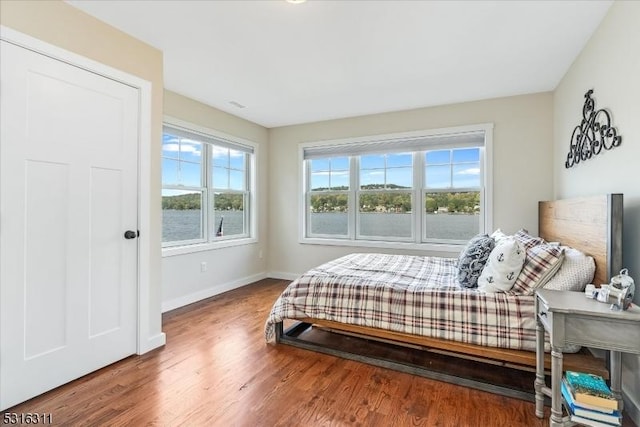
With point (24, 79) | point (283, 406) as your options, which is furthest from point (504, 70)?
point (24, 79)

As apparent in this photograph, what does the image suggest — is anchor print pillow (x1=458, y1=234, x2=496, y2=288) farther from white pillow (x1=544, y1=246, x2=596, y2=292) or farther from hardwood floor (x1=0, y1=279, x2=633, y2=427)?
hardwood floor (x1=0, y1=279, x2=633, y2=427)

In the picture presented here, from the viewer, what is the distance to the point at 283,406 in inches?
72.3

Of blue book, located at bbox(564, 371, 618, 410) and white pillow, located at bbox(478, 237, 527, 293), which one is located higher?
white pillow, located at bbox(478, 237, 527, 293)

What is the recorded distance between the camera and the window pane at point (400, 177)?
429 centimetres

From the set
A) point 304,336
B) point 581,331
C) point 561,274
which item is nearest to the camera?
point 581,331

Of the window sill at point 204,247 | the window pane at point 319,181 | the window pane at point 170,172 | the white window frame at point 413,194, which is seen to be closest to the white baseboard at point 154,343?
the window sill at point 204,247

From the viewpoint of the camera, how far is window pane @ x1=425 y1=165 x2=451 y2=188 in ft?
13.4

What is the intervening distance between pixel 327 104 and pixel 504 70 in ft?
6.19

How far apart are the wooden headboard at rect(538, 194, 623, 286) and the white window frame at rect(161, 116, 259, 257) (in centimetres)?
366

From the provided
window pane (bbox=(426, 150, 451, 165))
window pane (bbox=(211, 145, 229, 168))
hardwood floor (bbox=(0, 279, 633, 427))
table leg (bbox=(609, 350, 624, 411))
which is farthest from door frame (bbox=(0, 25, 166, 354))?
window pane (bbox=(426, 150, 451, 165))

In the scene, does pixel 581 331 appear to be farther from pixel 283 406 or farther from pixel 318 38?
pixel 318 38

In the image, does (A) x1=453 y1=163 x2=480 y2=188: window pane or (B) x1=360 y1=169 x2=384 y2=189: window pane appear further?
(B) x1=360 y1=169 x2=384 y2=189: window pane

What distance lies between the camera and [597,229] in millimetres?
1936

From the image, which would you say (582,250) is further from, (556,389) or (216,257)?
(216,257)
